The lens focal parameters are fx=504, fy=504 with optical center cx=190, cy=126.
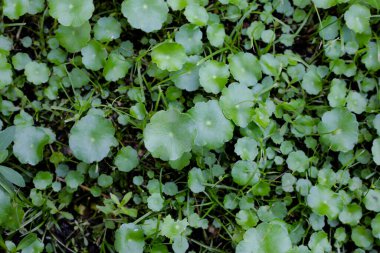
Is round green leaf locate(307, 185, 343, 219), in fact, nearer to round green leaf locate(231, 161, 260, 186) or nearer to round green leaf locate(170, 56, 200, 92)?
round green leaf locate(231, 161, 260, 186)

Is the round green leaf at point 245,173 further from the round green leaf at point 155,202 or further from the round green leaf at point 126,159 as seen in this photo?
the round green leaf at point 126,159

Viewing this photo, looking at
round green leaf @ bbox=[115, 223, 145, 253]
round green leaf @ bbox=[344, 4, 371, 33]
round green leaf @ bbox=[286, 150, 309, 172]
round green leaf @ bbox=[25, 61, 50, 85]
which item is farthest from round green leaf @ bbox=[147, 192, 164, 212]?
round green leaf @ bbox=[344, 4, 371, 33]

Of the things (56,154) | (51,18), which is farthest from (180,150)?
(51,18)

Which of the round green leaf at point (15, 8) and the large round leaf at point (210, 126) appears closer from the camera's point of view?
the large round leaf at point (210, 126)

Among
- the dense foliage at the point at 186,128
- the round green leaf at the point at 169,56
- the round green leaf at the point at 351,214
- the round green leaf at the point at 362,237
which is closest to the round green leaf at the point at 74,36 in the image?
the dense foliage at the point at 186,128

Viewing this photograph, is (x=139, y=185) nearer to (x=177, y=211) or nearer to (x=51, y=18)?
(x=177, y=211)

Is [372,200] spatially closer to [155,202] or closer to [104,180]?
[155,202]

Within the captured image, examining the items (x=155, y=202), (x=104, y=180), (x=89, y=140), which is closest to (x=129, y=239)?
(x=155, y=202)
